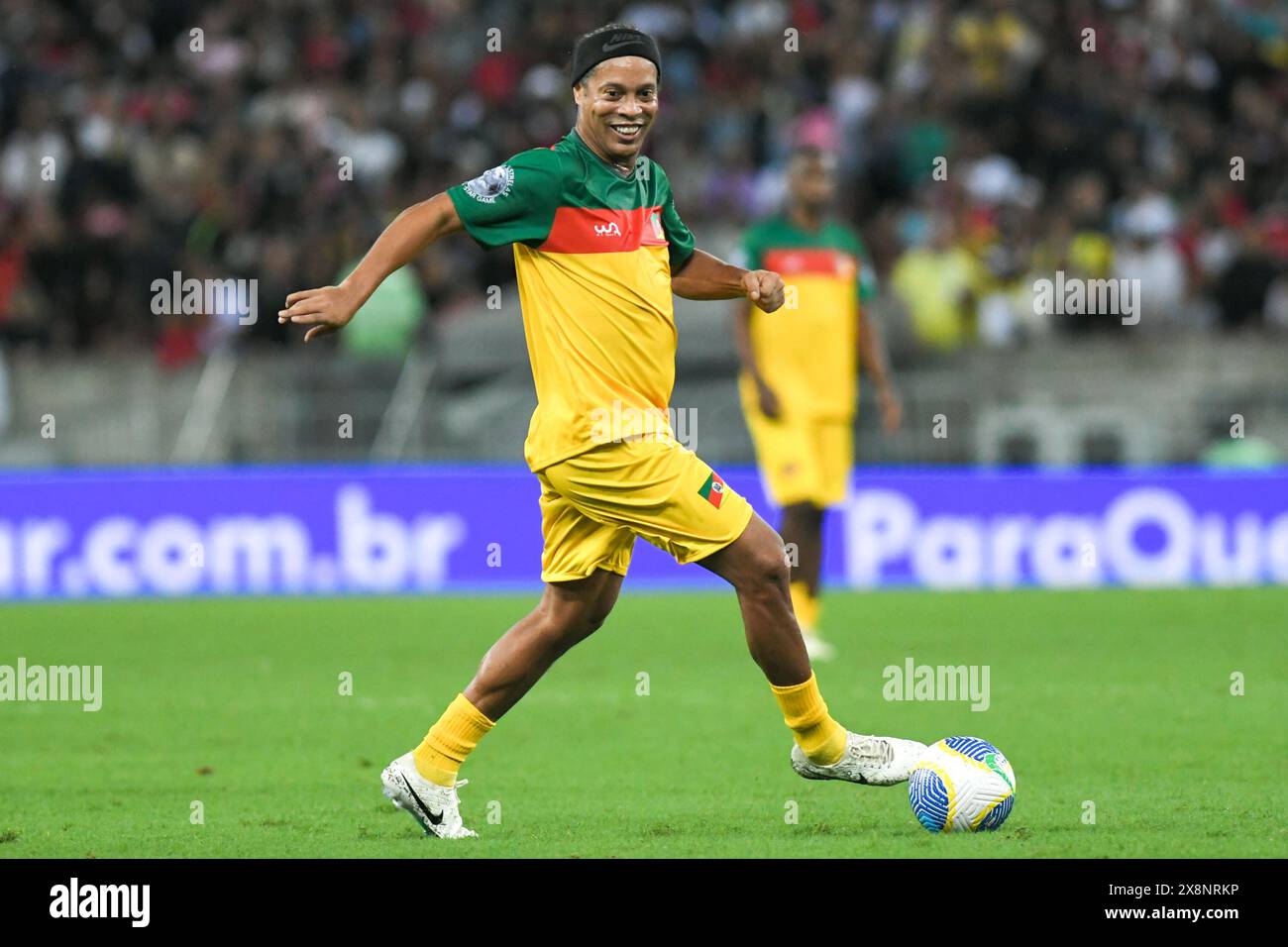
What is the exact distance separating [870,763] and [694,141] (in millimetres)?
14311

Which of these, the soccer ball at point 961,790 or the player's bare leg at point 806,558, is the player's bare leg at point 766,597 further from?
the player's bare leg at point 806,558

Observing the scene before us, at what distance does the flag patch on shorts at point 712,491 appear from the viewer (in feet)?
22.7

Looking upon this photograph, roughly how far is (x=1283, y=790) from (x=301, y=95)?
1563 cm

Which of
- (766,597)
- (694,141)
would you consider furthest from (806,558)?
(694,141)

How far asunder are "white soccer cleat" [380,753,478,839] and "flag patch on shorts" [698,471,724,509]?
4.24ft

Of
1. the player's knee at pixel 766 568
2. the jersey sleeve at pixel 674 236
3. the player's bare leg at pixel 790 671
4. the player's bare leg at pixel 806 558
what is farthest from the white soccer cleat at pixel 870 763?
the player's bare leg at pixel 806 558

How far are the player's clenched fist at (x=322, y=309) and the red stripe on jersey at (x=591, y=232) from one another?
2.60 feet

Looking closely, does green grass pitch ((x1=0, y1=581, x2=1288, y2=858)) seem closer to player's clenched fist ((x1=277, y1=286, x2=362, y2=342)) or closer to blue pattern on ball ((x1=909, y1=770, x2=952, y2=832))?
blue pattern on ball ((x1=909, y1=770, x2=952, y2=832))

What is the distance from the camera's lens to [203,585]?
16.5 metres

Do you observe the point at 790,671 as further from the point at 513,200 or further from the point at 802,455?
the point at 802,455

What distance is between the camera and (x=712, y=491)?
6.95 m
